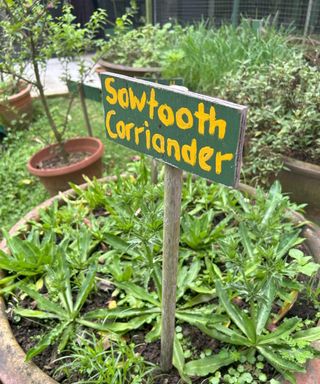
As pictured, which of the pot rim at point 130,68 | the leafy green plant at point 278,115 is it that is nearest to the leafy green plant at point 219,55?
the pot rim at point 130,68

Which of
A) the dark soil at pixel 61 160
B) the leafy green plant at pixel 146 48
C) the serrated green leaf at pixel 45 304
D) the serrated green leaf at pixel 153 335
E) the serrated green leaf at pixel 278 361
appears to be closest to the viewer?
the serrated green leaf at pixel 278 361

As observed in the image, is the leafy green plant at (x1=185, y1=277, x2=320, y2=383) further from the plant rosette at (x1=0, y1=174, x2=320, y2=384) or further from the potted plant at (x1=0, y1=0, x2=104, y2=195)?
the potted plant at (x1=0, y1=0, x2=104, y2=195)

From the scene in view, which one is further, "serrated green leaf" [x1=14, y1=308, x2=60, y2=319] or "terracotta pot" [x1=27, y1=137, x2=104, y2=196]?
"terracotta pot" [x1=27, y1=137, x2=104, y2=196]

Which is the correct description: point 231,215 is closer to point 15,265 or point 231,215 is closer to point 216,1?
point 15,265

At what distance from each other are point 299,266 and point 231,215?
53 centimetres

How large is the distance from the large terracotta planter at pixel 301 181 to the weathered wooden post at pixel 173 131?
137 centimetres

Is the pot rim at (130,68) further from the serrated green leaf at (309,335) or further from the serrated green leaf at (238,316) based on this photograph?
the serrated green leaf at (309,335)

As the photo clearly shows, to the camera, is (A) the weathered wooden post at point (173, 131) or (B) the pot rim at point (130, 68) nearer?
(A) the weathered wooden post at point (173, 131)

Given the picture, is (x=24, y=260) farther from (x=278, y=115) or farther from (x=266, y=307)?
(x=278, y=115)

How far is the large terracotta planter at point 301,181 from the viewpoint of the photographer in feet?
7.22

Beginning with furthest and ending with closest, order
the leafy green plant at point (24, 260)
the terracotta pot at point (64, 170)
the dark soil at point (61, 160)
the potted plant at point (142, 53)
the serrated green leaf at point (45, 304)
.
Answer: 1. the potted plant at point (142, 53)
2. the dark soil at point (61, 160)
3. the terracotta pot at point (64, 170)
4. the leafy green plant at point (24, 260)
5. the serrated green leaf at point (45, 304)

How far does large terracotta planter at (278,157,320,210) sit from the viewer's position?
220 cm

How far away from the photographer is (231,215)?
191 cm

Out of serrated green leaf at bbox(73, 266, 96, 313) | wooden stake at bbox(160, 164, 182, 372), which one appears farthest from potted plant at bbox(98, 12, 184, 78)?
wooden stake at bbox(160, 164, 182, 372)
